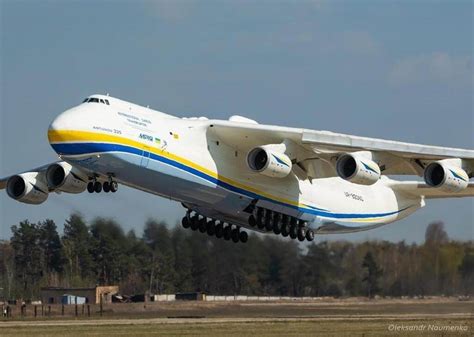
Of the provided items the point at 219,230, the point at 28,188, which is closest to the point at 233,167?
the point at 219,230

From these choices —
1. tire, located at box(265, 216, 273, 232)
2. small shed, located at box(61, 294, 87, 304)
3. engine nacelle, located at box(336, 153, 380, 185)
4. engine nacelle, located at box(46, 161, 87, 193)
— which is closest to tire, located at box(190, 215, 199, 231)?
tire, located at box(265, 216, 273, 232)

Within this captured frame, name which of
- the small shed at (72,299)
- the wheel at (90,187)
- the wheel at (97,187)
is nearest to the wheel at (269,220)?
the wheel at (97,187)

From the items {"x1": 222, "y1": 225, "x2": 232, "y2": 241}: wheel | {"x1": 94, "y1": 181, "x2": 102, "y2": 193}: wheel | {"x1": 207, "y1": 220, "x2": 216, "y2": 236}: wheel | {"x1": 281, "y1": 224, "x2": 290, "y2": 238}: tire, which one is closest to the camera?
{"x1": 94, "y1": 181, "x2": 102, "y2": 193}: wheel

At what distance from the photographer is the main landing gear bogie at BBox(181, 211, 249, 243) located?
2803 cm

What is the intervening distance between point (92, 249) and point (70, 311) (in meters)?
2.93

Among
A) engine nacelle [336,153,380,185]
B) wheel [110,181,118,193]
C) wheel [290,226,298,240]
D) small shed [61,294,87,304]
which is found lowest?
small shed [61,294,87,304]

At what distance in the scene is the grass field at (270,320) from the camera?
73.7ft

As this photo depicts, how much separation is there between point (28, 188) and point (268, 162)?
5.87 m

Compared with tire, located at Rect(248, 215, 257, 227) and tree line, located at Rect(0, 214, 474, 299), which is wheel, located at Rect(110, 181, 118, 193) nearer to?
tire, located at Rect(248, 215, 257, 227)

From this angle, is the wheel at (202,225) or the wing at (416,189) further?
the wing at (416,189)

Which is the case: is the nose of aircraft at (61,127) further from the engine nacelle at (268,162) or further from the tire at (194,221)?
the tire at (194,221)

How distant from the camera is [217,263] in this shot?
105ft

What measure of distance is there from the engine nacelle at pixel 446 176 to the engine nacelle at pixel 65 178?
7.60m

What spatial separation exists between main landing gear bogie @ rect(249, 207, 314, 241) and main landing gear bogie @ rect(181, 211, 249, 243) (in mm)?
1281
